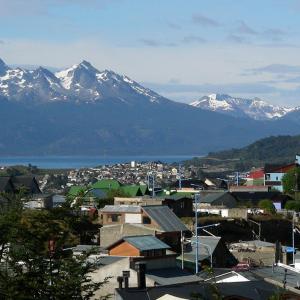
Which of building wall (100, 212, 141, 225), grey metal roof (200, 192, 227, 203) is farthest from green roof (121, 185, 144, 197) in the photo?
building wall (100, 212, 141, 225)

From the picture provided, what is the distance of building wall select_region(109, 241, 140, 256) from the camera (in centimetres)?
3186

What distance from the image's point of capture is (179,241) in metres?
44.0

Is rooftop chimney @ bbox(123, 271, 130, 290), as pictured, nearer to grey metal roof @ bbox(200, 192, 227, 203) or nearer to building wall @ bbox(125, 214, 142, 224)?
building wall @ bbox(125, 214, 142, 224)

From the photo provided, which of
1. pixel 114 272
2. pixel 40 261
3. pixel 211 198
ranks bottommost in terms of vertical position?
pixel 114 272

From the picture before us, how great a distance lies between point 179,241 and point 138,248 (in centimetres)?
1233

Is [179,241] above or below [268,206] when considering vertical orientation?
below

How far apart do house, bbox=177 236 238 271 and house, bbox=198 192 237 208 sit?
27162 mm

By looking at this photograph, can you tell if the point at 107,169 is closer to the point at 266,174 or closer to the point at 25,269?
the point at 266,174

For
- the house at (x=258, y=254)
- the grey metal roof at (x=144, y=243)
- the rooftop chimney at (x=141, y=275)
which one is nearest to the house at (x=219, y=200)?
the house at (x=258, y=254)

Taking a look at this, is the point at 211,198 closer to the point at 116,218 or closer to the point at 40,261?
the point at 116,218

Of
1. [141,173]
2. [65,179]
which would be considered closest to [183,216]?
[65,179]

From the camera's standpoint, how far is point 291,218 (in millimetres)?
64688

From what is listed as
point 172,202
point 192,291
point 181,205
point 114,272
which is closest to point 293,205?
point 181,205

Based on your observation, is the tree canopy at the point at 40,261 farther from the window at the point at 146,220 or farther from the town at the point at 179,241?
the window at the point at 146,220
